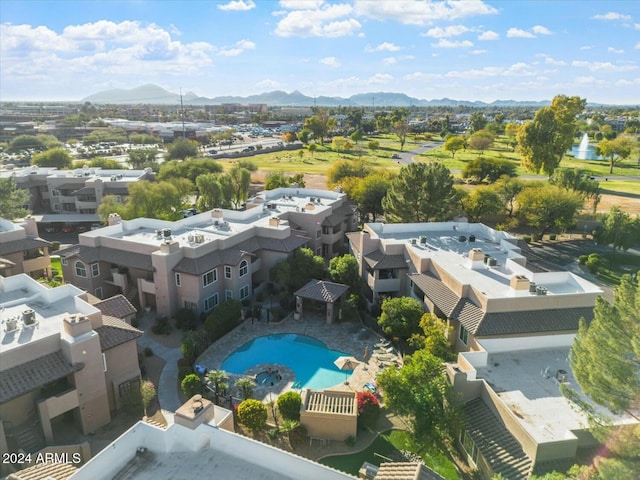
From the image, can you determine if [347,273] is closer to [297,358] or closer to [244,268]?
[244,268]

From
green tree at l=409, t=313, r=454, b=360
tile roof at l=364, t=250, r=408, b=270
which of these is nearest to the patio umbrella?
green tree at l=409, t=313, r=454, b=360

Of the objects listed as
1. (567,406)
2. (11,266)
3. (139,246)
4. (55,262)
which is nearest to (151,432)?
(567,406)

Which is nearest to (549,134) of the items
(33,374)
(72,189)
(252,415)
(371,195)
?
(371,195)

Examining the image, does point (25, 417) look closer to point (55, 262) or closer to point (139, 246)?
point (139, 246)

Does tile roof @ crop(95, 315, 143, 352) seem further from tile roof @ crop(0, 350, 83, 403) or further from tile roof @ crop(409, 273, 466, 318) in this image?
tile roof @ crop(409, 273, 466, 318)

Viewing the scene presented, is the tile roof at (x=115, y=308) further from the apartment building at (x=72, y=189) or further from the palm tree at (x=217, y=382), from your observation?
the apartment building at (x=72, y=189)

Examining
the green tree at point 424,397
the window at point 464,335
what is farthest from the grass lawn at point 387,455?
the window at point 464,335
